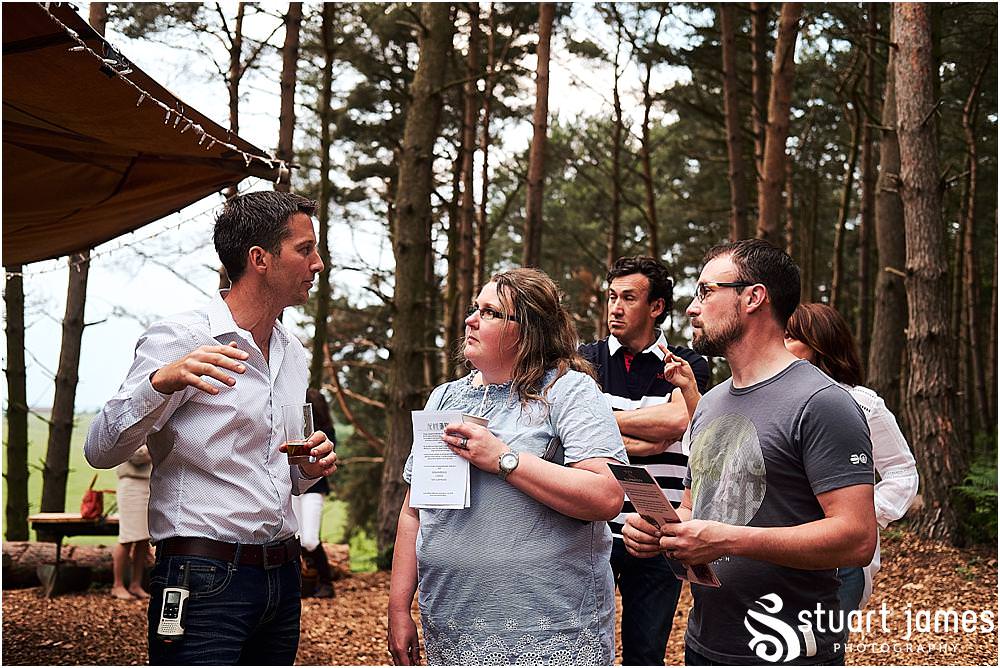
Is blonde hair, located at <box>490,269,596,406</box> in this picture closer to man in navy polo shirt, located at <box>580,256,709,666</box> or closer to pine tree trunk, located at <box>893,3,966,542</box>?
man in navy polo shirt, located at <box>580,256,709,666</box>

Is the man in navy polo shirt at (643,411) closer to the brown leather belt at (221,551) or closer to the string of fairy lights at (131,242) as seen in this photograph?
the brown leather belt at (221,551)

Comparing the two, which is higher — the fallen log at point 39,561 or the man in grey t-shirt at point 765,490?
the man in grey t-shirt at point 765,490

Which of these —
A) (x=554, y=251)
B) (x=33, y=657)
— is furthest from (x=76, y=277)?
(x=554, y=251)

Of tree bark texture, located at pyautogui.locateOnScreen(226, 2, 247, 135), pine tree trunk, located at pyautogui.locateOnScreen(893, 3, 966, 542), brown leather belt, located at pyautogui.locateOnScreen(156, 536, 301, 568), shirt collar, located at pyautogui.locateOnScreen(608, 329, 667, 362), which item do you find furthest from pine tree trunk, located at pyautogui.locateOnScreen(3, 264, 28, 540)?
pine tree trunk, located at pyautogui.locateOnScreen(893, 3, 966, 542)

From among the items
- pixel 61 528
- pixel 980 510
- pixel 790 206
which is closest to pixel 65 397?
pixel 61 528

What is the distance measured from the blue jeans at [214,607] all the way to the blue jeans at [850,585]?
1.83m

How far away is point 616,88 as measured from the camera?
16781mm

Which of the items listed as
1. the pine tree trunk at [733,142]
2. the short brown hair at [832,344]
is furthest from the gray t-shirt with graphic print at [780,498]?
the pine tree trunk at [733,142]

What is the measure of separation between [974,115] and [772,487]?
530 inches

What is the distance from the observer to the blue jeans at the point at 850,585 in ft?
9.86

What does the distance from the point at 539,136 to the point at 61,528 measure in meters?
5.75

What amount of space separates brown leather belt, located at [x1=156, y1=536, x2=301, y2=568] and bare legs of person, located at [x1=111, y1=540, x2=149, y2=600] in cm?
528

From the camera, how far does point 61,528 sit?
24.3ft

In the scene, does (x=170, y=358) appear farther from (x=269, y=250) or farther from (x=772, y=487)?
(x=772, y=487)
